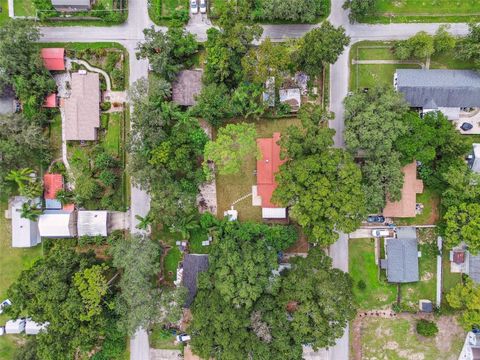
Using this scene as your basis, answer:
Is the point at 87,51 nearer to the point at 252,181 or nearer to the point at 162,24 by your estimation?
the point at 162,24

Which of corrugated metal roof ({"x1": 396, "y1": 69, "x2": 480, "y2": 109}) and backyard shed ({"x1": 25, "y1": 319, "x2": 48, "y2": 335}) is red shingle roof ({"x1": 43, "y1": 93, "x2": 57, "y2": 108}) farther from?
corrugated metal roof ({"x1": 396, "y1": 69, "x2": 480, "y2": 109})

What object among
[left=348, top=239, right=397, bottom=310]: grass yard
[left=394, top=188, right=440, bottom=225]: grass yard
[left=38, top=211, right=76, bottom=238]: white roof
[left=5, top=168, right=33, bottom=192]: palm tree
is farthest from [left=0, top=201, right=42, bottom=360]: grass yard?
[left=394, top=188, right=440, bottom=225]: grass yard

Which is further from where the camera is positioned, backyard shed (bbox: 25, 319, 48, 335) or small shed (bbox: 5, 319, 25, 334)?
small shed (bbox: 5, 319, 25, 334)

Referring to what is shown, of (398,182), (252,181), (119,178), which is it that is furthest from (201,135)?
(398,182)

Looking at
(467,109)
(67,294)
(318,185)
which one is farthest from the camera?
(467,109)

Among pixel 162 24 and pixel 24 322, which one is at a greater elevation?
pixel 162 24
